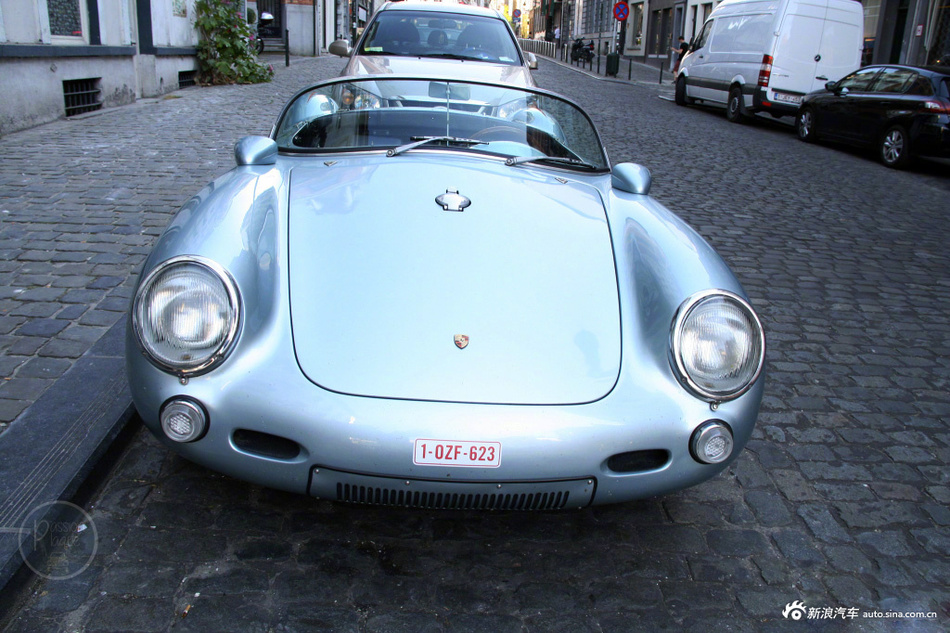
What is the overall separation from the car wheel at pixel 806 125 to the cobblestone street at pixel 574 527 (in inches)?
328

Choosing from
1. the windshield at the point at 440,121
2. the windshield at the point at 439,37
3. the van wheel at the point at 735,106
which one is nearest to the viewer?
the windshield at the point at 440,121

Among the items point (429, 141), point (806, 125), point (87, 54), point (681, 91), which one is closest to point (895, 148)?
point (806, 125)

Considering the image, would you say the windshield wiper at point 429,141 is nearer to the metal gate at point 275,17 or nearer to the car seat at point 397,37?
the car seat at point 397,37

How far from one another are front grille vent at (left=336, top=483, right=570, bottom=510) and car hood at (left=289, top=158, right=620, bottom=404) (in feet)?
0.82

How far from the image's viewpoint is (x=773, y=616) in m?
2.16

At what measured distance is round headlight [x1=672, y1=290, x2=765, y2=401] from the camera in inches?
87.0

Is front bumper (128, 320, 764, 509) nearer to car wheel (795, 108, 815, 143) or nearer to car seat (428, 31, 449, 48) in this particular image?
car seat (428, 31, 449, 48)

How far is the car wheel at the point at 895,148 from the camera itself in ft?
34.2

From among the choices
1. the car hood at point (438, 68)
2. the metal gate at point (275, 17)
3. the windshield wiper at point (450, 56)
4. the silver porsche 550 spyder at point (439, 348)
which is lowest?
the silver porsche 550 spyder at point (439, 348)

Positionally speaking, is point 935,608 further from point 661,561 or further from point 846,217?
point 846,217

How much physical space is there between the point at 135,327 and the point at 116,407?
86 cm

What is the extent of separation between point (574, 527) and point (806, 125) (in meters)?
12.2

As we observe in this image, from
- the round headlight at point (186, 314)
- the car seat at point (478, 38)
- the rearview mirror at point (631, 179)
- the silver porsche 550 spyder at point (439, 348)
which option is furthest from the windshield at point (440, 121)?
the car seat at point (478, 38)

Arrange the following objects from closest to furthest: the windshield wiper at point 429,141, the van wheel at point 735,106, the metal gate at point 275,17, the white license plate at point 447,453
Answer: the white license plate at point 447,453, the windshield wiper at point 429,141, the van wheel at point 735,106, the metal gate at point 275,17
